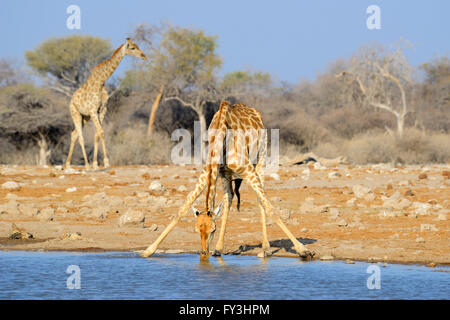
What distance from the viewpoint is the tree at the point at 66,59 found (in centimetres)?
3541

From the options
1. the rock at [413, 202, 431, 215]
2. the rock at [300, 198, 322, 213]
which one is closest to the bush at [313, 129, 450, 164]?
the rock at [300, 198, 322, 213]

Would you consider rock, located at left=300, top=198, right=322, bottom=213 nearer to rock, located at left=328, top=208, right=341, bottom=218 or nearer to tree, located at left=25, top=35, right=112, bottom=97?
rock, located at left=328, top=208, right=341, bottom=218

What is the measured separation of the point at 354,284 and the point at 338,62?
4992 cm

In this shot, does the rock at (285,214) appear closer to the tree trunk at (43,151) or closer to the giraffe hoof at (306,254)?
the giraffe hoof at (306,254)

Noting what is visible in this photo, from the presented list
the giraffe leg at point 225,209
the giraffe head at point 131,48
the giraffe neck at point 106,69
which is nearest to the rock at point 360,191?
the giraffe leg at point 225,209

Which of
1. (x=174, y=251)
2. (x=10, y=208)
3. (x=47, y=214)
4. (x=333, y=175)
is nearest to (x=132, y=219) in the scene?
(x=47, y=214)

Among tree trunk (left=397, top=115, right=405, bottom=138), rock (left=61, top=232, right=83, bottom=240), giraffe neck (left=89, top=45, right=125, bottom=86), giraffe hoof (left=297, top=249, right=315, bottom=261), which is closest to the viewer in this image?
giraffe hoof (left=297, top=249, right=315, bottom=261)

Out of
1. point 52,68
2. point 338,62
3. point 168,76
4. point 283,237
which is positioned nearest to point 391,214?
point 283,237

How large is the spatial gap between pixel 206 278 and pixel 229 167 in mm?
1531

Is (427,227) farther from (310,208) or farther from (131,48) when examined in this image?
(131,48)

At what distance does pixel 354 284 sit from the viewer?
6.93m

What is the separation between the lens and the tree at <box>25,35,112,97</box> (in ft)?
116

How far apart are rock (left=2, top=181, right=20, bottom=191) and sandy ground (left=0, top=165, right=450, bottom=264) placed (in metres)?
0.03
